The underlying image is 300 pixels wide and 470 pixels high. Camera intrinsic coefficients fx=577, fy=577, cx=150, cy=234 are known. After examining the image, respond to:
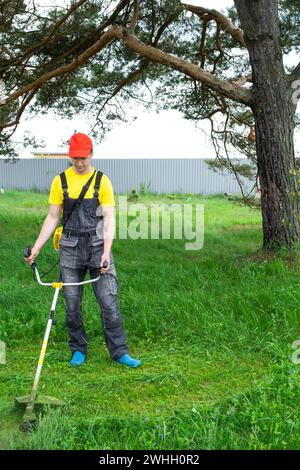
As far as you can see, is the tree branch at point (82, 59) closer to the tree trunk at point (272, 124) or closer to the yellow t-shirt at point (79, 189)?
the tree trunk at point (272, 124)

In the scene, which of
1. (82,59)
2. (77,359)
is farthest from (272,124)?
(77,359)

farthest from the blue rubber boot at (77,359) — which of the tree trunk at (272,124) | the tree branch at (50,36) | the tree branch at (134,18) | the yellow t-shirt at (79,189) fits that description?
the tree branch at (50,36)

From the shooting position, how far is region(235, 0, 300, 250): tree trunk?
7.54 meters

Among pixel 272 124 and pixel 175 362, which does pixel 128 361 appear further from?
pixel 272 124

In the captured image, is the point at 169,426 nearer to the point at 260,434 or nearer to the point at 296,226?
the point at 260,434

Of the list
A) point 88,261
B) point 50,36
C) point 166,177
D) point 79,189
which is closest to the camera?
point 79,189

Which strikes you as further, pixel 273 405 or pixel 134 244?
pixel 134 244

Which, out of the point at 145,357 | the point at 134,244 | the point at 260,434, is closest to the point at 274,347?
the point at 145,357

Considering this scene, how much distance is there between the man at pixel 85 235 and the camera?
4344 mm

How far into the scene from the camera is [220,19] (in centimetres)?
969

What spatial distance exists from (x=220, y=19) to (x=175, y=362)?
6873mm

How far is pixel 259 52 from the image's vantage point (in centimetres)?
763

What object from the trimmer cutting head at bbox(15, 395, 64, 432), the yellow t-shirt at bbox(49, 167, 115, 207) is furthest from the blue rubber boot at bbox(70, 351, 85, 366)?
the yellow t-shirt at bbox(49, 167, 115, 207)
